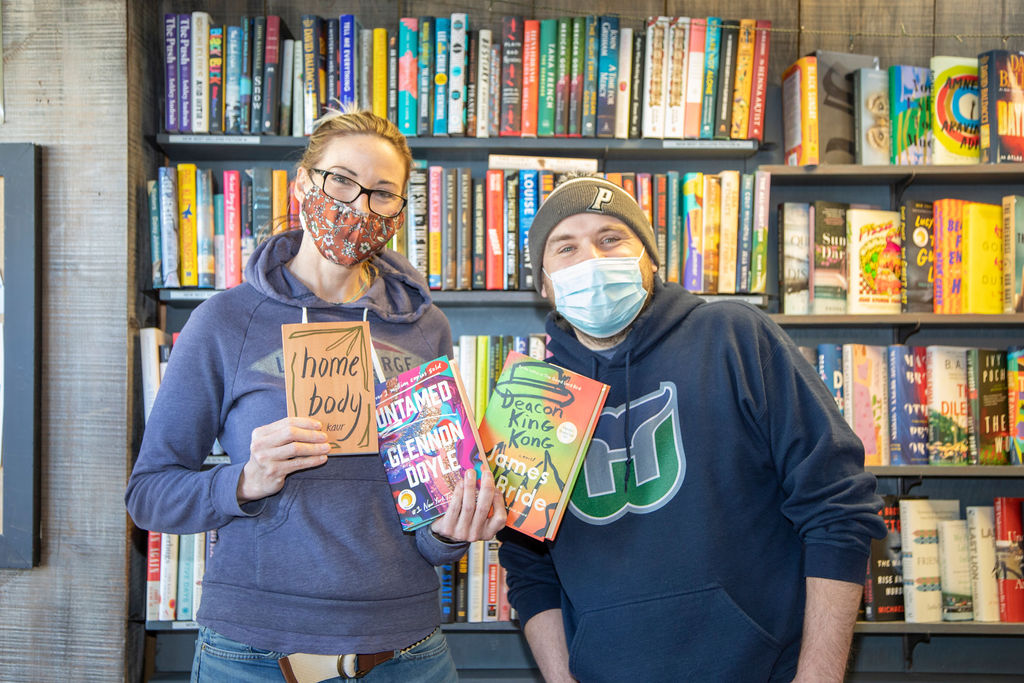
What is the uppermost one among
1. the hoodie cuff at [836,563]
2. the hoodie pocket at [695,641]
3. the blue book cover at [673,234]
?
the blue book cover at [673,234]

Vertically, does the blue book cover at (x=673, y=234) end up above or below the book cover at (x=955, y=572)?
above

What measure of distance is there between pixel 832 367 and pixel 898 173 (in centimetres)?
69

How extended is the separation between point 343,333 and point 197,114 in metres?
1.57

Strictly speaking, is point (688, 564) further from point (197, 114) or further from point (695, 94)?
point (197, 114)

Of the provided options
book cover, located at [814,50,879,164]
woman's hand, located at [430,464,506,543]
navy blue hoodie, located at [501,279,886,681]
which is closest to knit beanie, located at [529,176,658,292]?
navy blue hoodie, located at [501,279,886,681]

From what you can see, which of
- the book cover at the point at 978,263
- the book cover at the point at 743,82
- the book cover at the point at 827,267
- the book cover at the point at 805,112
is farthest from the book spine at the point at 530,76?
the book cover at the point at 978,263

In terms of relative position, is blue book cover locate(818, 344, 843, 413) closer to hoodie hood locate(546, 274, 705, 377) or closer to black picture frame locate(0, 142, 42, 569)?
hoodie hood locate(546, 274, 705, 377)

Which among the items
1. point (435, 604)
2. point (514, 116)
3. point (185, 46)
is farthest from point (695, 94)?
point (435, 604)

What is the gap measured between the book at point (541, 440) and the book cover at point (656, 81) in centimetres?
145

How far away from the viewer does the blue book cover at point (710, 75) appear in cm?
258

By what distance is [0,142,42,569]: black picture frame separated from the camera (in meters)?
2.36

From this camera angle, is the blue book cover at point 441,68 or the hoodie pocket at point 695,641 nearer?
the hoodie pocket at point 695,641

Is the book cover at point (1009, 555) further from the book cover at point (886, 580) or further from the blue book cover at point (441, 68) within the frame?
the blue book cover at point (441, 68)

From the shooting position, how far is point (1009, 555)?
2561 millimetres
